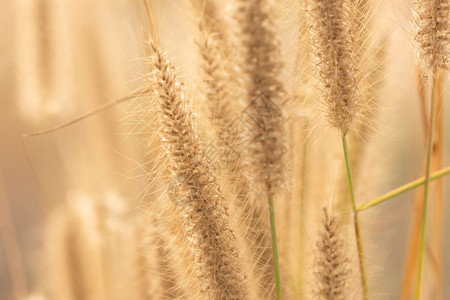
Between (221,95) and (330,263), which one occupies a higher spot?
(221,95)

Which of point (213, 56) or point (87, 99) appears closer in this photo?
point (213, 56)

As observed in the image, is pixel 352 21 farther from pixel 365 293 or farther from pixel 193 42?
pixel 365 293

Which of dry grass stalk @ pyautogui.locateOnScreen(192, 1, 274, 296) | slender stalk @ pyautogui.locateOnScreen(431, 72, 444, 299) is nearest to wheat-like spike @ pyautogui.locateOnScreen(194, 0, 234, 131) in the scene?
dry grass stalk @ pyautogui.locateOnScreen(192, 1, 274, 296)

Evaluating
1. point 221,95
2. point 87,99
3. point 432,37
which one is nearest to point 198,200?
point 221,95

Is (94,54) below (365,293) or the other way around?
the other way around

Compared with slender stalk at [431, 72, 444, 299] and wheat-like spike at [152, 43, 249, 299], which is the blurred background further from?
wheat-like spike at [152, 43, 249, 299]

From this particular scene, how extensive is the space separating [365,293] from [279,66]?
0.32m

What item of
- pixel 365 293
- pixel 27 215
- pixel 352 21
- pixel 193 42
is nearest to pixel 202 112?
pixel 193 42

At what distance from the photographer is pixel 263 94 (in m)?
0.44

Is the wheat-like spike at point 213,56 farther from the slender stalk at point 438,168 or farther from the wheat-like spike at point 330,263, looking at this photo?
the slender stalk at point 438,168

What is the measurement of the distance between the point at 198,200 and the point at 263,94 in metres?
0.13

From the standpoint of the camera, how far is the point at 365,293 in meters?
0.63

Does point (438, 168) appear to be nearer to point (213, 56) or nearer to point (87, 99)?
point (213, 56)

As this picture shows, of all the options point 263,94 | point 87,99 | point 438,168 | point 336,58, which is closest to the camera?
point 263,94
